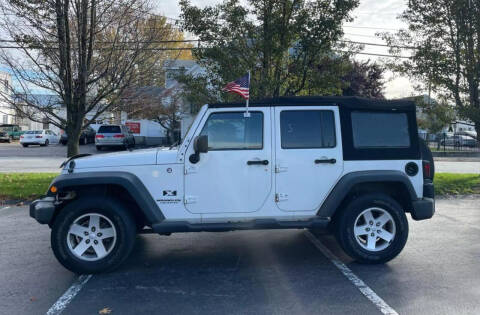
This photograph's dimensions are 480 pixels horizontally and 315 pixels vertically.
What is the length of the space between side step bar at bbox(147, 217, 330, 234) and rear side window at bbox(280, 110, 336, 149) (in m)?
0.91

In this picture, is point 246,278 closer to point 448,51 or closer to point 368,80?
point 448,51

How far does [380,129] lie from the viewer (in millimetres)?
5414

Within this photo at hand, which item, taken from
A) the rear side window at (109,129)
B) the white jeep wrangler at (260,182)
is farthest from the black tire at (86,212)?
the rear side window at (109,129)

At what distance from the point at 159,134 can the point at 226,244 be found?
31.8 meters

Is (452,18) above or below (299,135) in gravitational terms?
above

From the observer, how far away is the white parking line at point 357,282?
4.02 metres

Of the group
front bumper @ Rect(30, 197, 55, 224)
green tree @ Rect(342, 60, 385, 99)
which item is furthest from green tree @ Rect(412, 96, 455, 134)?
green tree @ Rect(342, 60, 385, 99)

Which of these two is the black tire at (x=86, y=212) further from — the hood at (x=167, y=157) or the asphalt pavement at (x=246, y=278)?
the hood at (x=167, y=157)

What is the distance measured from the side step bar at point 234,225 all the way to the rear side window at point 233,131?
2.96ft

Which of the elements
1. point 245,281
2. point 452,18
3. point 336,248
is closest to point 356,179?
point 336,248

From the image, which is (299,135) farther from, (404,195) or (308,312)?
(308,312)

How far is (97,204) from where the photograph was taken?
4.98 m

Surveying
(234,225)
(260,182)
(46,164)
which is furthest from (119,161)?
(46,164)

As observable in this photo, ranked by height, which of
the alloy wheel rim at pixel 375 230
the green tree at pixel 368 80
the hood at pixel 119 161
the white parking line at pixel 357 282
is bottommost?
the white parking line at pixel 357 282
